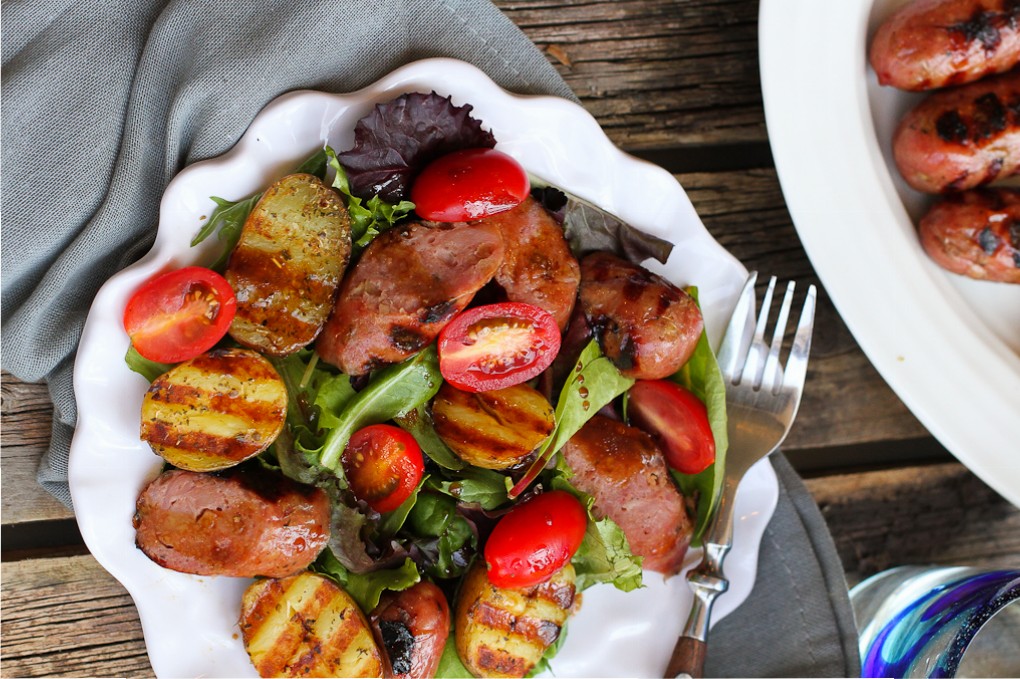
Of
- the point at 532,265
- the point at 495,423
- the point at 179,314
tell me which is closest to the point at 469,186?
the point at 532,265

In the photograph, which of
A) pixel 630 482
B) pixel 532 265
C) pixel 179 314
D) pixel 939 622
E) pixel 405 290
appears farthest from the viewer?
pixel 939 622

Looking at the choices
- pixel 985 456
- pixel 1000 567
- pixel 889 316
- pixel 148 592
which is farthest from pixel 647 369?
pixel 1000 567

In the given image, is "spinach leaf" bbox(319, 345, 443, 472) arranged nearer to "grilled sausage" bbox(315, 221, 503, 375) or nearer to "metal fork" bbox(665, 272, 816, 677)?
"grilled sausage" bbox(315, 221, 503, 375)

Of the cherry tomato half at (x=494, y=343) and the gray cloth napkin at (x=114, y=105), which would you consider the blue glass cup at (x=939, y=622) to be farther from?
the gray cloth napkin at (x=114, y=105)

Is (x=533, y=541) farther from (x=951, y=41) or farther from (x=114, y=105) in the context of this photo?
(x=951, y=41)

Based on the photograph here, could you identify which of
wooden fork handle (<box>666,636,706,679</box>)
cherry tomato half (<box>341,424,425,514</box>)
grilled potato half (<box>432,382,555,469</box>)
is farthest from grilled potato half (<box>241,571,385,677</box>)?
wooden fork handle (<box>666,636,706,679</box>)

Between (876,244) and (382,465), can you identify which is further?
(876,244)

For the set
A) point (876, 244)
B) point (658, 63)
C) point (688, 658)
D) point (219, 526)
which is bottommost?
point (688, 658)
